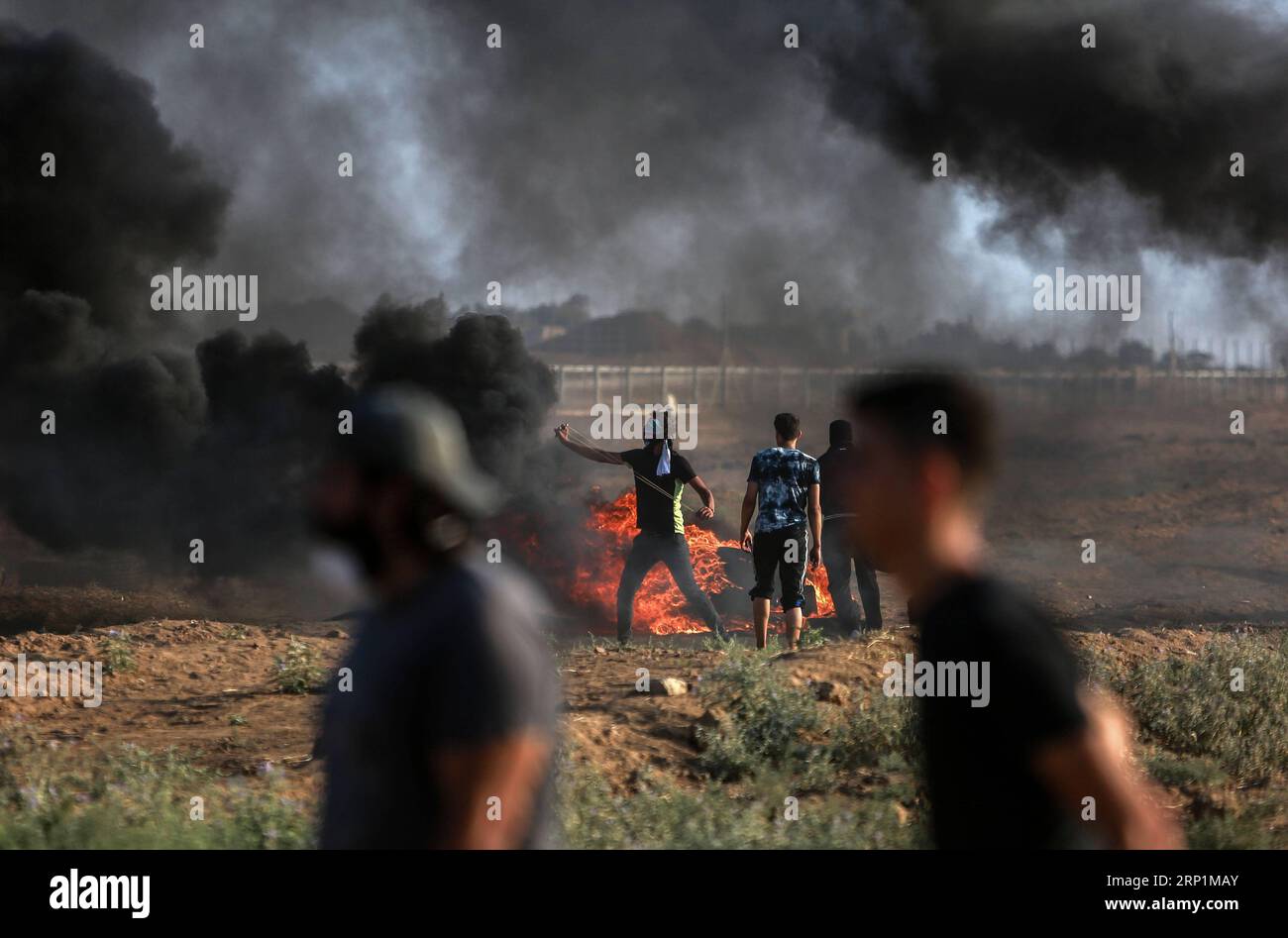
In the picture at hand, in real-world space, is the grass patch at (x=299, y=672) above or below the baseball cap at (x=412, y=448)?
below

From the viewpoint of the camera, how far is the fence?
32375mm

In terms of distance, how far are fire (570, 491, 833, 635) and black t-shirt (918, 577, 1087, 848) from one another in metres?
10.6

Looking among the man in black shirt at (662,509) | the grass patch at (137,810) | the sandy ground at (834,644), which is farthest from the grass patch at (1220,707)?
the grass patch at (137,810)

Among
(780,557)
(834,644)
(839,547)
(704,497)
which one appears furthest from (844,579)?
(704,497)

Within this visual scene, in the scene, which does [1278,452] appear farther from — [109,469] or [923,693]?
[923,693]

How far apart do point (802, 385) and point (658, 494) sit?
25.3 meters

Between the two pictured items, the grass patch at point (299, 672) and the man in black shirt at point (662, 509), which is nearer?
the grass patch at point (299, 672)

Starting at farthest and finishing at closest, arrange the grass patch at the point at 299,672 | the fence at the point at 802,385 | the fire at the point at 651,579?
1. the fence at the point at 802,385
2. the fire at the point at 651,579
3. the grass patch at the point at 299,672

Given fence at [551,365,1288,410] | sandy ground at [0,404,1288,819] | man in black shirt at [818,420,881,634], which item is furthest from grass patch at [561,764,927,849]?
fence at [551,365,1288,410]

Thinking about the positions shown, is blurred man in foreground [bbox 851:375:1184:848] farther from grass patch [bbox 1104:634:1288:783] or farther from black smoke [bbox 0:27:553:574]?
black smoke [bbox 0:27:553:574]

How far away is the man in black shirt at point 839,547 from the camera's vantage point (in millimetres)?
9258

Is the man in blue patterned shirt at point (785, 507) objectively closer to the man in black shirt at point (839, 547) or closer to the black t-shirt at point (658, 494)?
the man in black shirt at point (839, 547)

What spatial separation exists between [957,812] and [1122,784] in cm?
33

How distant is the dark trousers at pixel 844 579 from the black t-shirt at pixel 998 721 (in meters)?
6.77
